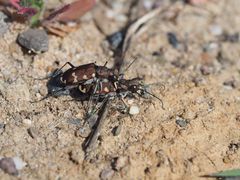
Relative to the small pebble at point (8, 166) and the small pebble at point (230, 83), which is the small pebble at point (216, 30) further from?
the small pebble at point (8, 166)

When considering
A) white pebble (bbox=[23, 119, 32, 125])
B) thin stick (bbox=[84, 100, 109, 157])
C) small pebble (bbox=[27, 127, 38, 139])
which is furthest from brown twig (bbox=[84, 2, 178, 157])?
white pebble (bbox=[23, 119, 32, 125])

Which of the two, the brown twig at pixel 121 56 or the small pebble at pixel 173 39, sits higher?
the brown twig at pixel 121 56

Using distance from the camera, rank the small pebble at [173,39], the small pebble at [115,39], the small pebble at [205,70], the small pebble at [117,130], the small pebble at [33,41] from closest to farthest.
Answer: the small pebble at [117,130]
the small pebble at [33,41]
the small pebble at [205,70]
the small pebble at [115,39]
the small pebble at [173,39]

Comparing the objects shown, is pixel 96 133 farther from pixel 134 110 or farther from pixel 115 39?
pixel 115 39

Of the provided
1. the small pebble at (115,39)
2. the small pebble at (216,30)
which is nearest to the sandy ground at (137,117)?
the small pebble at (115,39)

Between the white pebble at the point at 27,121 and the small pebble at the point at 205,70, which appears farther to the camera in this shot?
the small pebble at the point at 205,70

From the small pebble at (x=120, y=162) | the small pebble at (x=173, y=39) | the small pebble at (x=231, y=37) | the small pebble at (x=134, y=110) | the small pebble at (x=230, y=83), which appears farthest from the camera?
the small pebble at (x=231, y=37)
